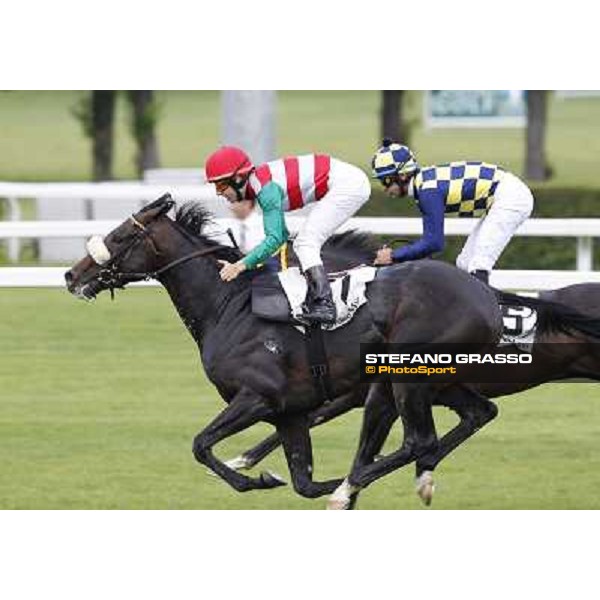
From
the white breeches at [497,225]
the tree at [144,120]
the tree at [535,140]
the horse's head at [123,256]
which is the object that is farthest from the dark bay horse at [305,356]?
the tree at [535,140]

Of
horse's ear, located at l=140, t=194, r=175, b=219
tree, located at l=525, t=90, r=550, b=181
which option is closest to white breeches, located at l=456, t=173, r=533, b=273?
horse's ear, located at l=140, t=194, r=175, b=219

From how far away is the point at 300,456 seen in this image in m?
7.98

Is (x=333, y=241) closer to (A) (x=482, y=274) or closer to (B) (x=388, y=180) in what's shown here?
(B) (x=388, y=180)

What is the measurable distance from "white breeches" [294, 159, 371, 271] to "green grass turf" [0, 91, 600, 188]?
20.9 metres

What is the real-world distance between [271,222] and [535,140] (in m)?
21.8

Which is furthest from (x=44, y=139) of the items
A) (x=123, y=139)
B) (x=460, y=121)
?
(x=460, y=121)

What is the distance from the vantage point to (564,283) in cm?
1306

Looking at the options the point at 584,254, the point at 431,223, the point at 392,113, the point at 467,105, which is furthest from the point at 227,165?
the point at 467,105

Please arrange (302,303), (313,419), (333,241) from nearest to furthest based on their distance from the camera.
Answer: (302,303)
(333,241)
(313,419)

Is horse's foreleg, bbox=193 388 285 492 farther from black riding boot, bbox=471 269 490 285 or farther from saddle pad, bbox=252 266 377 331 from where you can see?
black riding boot, bbox=471 269 490 285

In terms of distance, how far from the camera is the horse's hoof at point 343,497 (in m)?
7.91

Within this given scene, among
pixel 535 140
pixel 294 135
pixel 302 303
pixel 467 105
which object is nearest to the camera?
pixel 302 303

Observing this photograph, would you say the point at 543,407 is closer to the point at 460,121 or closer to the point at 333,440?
the point at 333,440

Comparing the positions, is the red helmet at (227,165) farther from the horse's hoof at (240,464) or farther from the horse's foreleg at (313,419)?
the horse's hoof at (240,464)
